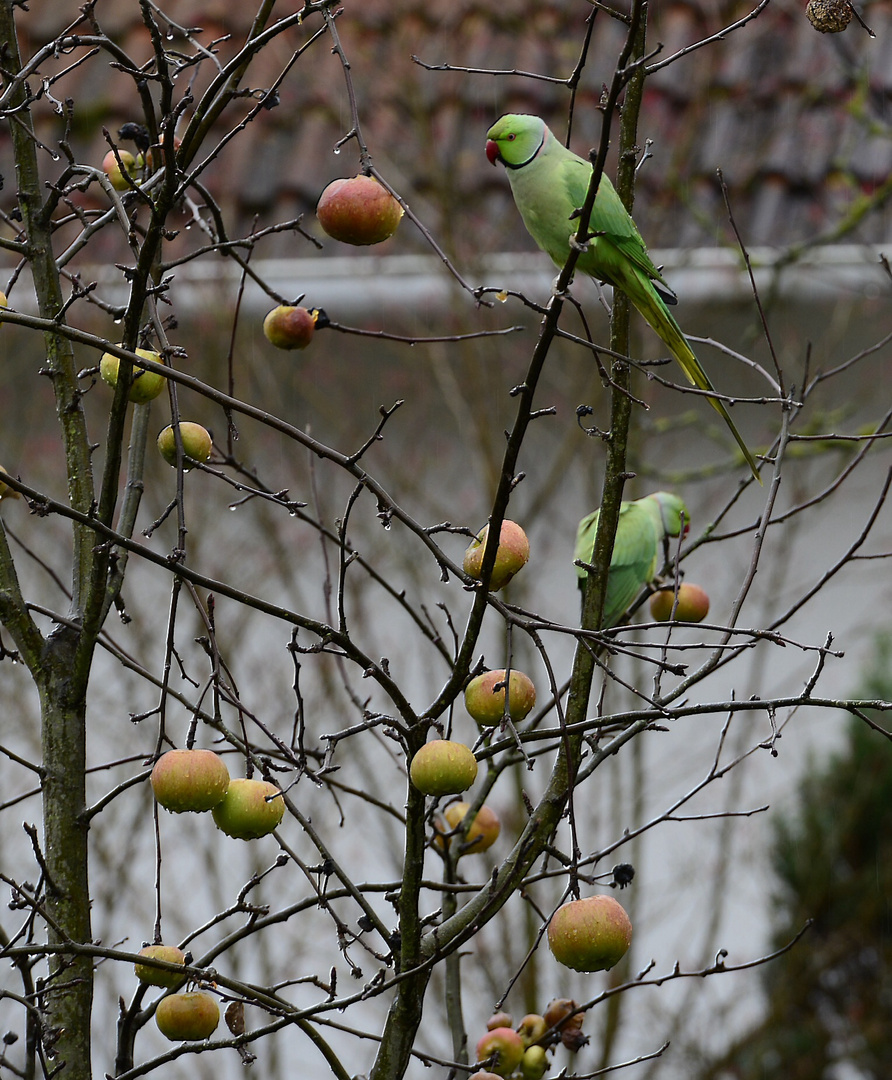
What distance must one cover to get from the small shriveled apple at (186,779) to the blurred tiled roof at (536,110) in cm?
278

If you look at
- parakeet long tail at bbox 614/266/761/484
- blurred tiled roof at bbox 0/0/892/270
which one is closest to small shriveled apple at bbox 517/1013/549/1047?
parakeet long tail at bbox 614/266/761/484

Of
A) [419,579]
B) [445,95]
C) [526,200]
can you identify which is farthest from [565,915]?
[445,95]

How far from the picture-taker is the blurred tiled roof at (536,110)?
366 cm

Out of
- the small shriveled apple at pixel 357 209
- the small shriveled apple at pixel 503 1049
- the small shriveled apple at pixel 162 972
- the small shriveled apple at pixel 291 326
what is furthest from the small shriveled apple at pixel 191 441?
the small shriveled apple at pixel 503 1049

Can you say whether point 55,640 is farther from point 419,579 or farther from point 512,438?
point 419,579

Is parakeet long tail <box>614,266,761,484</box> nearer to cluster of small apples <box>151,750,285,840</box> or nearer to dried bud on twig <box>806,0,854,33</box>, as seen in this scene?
dried bud on twig <box>806,0,854,33</box>

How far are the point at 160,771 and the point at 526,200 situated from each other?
1.16 m

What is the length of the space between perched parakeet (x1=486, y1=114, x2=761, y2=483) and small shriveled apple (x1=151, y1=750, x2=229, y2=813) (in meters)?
0.98

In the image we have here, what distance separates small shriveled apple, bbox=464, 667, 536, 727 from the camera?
1.15m

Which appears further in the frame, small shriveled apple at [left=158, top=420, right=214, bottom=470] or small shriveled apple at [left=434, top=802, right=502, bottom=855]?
small shriveled apple at [left=434, top=802, right=502, bottom=855]

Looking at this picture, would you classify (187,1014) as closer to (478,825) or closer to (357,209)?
(478,825)

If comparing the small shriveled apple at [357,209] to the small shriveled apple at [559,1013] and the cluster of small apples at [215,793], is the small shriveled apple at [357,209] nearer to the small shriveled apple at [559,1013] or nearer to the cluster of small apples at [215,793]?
the cluster of small apples at [215,793]

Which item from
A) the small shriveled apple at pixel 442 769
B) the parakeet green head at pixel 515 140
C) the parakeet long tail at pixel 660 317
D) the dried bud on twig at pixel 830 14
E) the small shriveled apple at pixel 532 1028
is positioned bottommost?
the small shriveled apple at pixel 532 1028

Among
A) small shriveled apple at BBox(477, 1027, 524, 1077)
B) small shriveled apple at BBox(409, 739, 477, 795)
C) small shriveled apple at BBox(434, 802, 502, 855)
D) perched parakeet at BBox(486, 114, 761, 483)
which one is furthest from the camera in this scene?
perched parakeet at BBox(486, 114, 761, 483)
